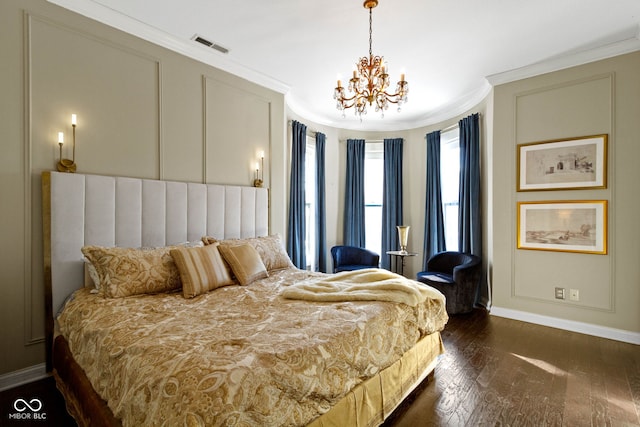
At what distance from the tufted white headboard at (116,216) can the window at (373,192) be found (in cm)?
297

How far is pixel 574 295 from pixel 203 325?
3.88 m

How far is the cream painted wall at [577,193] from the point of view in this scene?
3.15 metres

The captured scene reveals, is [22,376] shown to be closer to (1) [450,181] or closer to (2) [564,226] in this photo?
(2) [564,226]

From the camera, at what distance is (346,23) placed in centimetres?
281

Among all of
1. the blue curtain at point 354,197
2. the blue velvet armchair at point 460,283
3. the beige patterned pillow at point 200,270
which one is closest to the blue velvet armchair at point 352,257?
the blue curtain at point 354,197

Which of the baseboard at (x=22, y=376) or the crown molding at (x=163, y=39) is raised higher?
the crown molding at (x=163, y=39)

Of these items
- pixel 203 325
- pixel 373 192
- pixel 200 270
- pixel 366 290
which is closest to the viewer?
pixel 203 325

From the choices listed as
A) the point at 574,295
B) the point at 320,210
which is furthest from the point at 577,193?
the point at 320,210

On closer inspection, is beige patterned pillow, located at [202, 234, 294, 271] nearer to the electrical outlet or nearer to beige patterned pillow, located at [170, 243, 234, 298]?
beige patterned pillow, located at [170, 243, 234, 298]

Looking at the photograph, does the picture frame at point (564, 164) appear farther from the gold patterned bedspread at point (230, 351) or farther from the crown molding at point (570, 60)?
the gold patterned bedspread at point (230, 351)

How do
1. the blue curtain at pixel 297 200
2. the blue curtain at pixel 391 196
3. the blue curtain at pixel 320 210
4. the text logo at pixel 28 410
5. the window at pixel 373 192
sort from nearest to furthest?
the text logo at pixel 28 410 → the blue curtain at pixel 297 200 → the blue curtain at pixel 320 210 → the blue curtain at pixel 391 196 → the window at pixel 373 192

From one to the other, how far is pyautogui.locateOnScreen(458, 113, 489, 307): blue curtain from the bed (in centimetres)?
227

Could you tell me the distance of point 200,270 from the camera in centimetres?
241

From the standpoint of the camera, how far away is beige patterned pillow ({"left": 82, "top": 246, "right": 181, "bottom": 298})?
2.17 m
